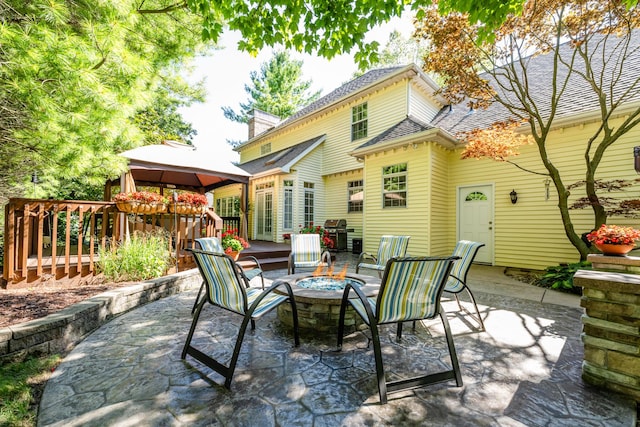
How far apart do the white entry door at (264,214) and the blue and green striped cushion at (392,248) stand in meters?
6.92

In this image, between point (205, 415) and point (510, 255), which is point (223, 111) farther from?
point (205, 415)

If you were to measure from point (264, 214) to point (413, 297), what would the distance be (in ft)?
32.7

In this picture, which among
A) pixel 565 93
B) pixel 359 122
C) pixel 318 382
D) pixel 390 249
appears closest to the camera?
pixel 318 382

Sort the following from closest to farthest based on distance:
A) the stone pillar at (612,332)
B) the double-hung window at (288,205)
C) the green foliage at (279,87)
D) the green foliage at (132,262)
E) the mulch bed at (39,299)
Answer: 1. the stone pillar at (612,332)
2. the mulch bed at (39,299)
3. the green foliage at (132,262)
4. the double-hung window at (288,205)
5. the green foliage at (279,87)

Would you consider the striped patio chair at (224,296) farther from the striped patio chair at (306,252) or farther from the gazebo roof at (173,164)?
the gazebo roof at (173,164)

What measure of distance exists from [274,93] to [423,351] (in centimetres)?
2172

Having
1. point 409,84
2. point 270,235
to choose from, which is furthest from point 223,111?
point 409,84

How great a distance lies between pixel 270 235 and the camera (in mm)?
11133

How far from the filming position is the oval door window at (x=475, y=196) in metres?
7.38

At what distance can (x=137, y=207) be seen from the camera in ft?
15.5

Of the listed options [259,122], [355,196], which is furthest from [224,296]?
[259,122]

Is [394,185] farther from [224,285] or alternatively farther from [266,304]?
[224,285]

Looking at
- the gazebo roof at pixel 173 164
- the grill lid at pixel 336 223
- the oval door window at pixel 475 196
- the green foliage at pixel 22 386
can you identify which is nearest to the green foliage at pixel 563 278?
the oval door window at pixel 475 196

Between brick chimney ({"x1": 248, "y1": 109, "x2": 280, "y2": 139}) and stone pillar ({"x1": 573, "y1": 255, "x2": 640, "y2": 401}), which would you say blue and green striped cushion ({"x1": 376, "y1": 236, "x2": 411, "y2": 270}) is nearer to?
stone pillar ({"x1": 573, "y1": 255, "x2": 640, "y2": 401})
